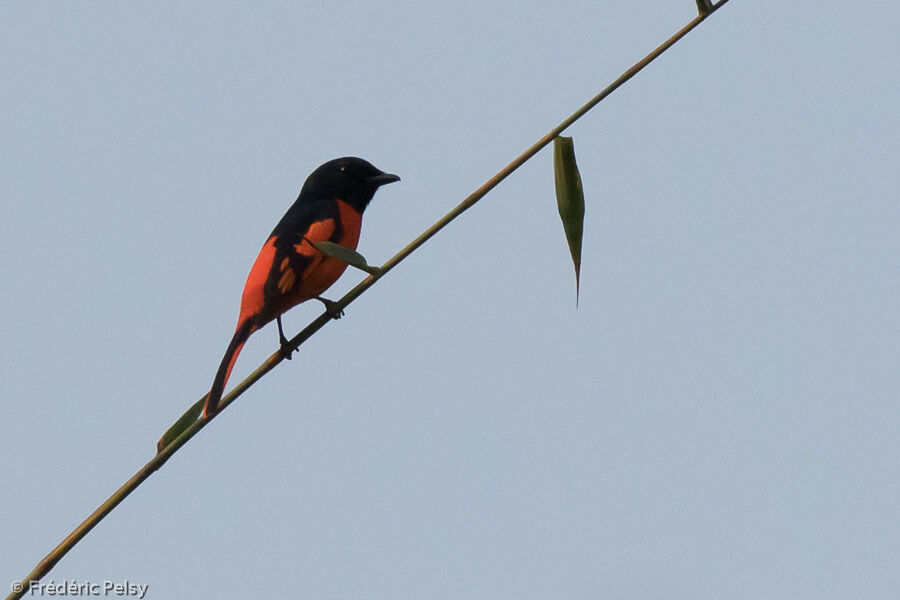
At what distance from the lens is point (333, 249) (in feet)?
6.60

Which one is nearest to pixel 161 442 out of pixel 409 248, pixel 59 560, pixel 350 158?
pixel 59 560

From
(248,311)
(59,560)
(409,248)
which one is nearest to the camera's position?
(59,560)

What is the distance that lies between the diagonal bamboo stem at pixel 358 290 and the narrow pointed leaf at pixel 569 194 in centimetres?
26

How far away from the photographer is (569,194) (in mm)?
2094

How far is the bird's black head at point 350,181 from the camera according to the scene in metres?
4.90

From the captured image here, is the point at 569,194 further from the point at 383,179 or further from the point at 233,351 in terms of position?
the point at 383,179

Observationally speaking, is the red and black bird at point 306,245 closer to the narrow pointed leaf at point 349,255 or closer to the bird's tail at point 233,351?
the bird's tail at point 233,351

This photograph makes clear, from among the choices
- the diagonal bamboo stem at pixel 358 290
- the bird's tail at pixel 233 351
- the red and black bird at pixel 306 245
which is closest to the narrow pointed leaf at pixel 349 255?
the diagonal bamboo stem at pixel 358 290

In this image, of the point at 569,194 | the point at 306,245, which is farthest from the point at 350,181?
the point at 569,194

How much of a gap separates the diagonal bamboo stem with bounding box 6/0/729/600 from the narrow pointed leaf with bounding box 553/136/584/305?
0.84ft

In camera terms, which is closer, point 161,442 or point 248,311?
point 161,442

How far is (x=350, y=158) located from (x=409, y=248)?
332 cm

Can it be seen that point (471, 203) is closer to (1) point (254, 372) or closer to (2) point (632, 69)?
(2) point (632, 69)

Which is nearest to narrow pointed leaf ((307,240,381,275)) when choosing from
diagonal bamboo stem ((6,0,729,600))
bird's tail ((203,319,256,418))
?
diagonal bamboo stem ((6,0,729,600))
